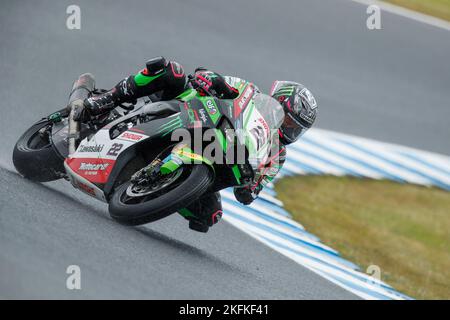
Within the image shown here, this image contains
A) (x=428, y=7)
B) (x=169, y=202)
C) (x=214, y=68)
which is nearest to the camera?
(x=169, y=202)

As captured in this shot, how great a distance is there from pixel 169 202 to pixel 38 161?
1789 millimetres

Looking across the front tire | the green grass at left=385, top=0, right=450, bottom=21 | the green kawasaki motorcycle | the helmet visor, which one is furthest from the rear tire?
the green grass at left=385, top=0, right=450, bottom=21

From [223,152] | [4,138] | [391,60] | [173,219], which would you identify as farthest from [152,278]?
[391,60]

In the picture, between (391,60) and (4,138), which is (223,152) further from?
(391,60)

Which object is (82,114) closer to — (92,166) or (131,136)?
(92,166)

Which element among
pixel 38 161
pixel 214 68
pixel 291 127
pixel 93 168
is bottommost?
pixel 214 68

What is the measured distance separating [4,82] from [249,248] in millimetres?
3681

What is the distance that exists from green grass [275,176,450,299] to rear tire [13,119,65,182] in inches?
112

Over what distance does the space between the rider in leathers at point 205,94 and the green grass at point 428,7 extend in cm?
772

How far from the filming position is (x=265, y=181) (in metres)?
6.59

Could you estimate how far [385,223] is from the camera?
31.6 ft

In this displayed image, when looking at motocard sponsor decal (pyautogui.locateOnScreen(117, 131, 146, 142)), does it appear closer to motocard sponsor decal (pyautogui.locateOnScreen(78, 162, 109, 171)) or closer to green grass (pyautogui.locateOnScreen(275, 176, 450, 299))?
motocard sponsor decal (pyautogui.locateOnScreen(78, 162, 109, 171))

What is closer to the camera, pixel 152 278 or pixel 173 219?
pixel 152 278

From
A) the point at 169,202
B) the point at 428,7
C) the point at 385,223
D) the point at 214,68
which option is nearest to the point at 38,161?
the point at 169,202
